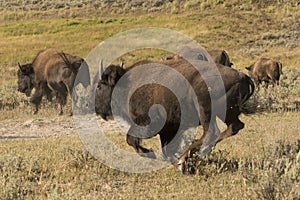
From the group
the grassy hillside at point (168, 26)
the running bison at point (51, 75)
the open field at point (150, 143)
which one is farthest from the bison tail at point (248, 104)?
the grassy hillside at point (168, 26)

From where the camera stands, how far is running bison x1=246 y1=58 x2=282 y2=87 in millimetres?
19406

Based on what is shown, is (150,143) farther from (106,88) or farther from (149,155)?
(149,155)

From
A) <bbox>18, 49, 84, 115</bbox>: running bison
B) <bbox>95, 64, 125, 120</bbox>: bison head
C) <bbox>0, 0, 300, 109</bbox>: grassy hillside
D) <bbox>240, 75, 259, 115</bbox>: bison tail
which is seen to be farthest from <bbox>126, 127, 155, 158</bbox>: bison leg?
<bbox>0, 0, 300, 109</bbox>: grassy hillside

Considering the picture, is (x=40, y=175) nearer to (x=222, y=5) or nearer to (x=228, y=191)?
(x=228, y=191)

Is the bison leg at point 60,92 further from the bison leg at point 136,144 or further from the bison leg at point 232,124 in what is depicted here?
the bison leg at point 232,124

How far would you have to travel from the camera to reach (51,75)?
49.3 ft

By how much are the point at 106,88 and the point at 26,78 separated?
8.67 meters

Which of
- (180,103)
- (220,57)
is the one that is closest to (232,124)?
(180,103)

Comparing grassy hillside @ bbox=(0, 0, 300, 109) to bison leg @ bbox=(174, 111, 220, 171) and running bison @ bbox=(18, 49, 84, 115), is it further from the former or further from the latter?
bison leg @ bbox=(174, 111, 220, 171)

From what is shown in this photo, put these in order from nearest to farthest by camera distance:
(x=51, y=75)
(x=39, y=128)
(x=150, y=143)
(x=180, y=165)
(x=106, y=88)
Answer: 1. (x=180, y=165)
2. (x=106, y=88)
3. (x=150, y=143)
4. (x=39, y=128)
5. (x=51, y=75)

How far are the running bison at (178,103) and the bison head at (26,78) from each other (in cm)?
860

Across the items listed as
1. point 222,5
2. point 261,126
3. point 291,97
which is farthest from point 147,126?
point 222,5

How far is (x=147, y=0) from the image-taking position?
191 ft

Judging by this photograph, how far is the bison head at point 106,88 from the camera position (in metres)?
7.87
